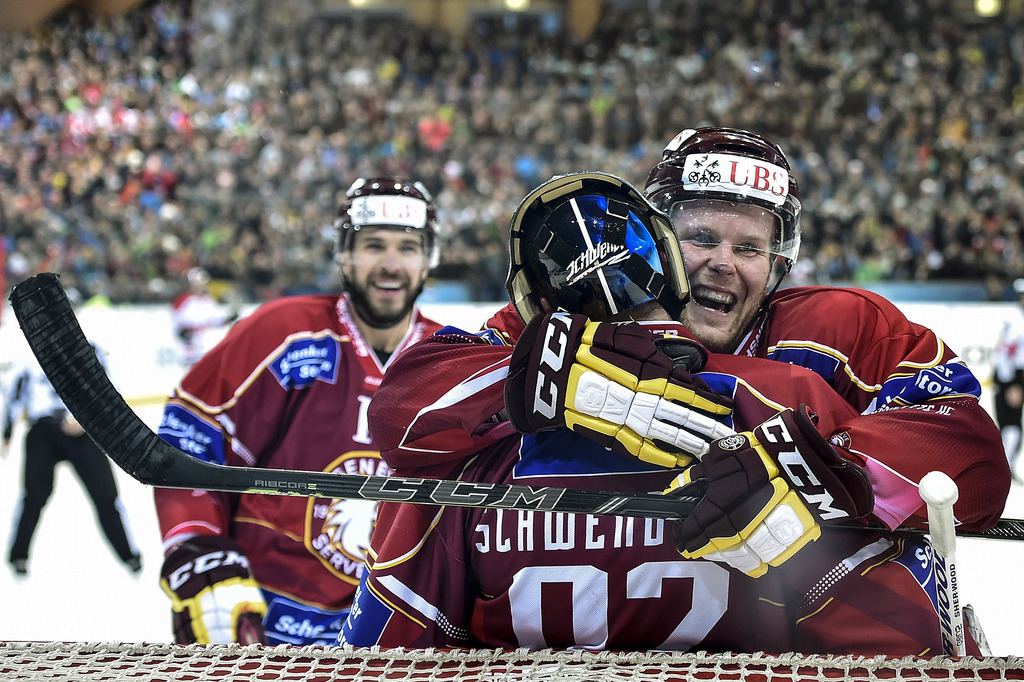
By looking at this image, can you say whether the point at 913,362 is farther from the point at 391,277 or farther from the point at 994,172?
the point at 994,172

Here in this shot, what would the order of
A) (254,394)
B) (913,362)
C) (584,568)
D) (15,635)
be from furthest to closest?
(15,635)
(254,394)
(913,362)
(584,568)

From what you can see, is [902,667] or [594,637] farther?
[594,637]

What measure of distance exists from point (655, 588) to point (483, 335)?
0.47 meters

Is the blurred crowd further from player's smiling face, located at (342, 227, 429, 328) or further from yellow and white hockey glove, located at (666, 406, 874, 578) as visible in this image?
yellow and white hockey glove, located at (666, 406, 874, 578)

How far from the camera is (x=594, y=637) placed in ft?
4.31

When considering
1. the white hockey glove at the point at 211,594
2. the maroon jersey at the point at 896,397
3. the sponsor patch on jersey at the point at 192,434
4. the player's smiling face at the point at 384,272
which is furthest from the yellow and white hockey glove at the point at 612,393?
the player's smiling face at the point at 384,272

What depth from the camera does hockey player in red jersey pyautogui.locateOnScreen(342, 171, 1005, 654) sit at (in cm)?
125

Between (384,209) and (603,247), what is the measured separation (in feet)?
5.66

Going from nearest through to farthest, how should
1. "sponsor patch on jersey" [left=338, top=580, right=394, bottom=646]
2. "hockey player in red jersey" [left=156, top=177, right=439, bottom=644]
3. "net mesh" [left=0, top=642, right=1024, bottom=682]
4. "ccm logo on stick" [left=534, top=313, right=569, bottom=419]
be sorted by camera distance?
"net mesh" [left=0, top=642, right=1024, bottom=682] < "ccm logo on stick" [left=534, top=313, right=569, bottom=419] < "sponsor patch on jersey" [left=338, top=580, right=394, bottom=646] < "hockey player in red jersey" [left=156, top=177, right=439, bottom=644]

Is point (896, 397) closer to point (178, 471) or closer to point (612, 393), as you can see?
point (612, 393)

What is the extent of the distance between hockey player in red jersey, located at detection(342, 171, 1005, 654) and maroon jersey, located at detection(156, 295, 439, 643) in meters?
1.25

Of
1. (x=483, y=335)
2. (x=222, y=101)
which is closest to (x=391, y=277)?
(x=483, y=335)

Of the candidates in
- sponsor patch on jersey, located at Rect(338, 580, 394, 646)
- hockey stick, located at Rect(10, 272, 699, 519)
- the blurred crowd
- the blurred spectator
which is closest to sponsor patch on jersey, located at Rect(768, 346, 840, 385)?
hockey stick, located at Rect(10, 272, 699, 519)

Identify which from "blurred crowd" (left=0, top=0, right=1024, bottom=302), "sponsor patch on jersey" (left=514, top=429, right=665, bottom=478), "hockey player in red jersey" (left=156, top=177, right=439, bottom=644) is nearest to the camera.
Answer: "sponsor patch on jersey" (left=514, top=429, right=665, bottom=478)
